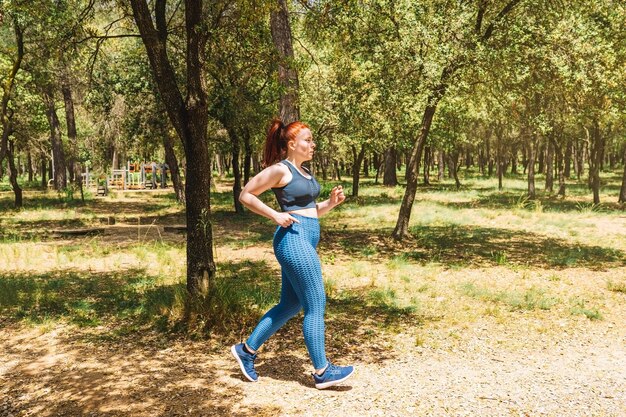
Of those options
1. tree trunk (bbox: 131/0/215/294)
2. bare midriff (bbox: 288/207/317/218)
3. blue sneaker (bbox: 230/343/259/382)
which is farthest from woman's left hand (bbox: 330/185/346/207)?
tree trunk (bbox: 131/0/215/294)

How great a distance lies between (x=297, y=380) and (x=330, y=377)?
455 millimetres

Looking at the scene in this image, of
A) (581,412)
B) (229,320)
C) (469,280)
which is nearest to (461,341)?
(581,412)

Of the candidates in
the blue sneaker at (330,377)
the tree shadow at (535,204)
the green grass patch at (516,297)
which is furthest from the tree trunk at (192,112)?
the tree shadow at (535,204)

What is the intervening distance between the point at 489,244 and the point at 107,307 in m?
9.73

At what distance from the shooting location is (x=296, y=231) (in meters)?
4.13

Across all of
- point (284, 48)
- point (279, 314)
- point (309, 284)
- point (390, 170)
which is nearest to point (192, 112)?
point (279, 314)

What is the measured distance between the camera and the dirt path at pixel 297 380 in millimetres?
4043

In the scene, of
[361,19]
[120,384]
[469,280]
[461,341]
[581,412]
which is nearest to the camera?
[581,412]

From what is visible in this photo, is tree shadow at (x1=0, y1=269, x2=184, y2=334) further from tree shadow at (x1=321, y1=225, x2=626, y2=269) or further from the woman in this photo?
tree shadow at (x1=321, y1=225, x2=626, y2=269)

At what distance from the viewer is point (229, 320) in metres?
6.02

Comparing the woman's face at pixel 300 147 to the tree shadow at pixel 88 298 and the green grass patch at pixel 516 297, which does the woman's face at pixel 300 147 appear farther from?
the green grass patch at pixel 516 297

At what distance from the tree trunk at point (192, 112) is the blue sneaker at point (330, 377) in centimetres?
237

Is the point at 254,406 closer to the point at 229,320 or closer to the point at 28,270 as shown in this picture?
the point at 229,320

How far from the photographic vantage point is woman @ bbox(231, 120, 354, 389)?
13.4 feet
